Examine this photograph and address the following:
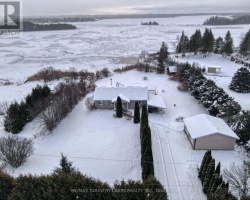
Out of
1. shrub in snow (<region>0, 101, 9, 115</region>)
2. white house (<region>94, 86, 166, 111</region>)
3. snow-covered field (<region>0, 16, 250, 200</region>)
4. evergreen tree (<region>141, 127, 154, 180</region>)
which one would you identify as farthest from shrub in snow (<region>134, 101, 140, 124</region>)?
shrub in snow (<region>0, 101, 9, 115</region>)

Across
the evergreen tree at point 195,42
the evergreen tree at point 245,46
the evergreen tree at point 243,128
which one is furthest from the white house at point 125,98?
the evergreen tree at point 245,46

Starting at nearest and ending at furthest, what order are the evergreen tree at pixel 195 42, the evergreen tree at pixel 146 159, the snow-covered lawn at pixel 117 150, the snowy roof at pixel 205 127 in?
the evergreen tree at pixel 146 159, the snow-covered lawn at pixel 117 150, the snowy roof at pixel 205 127, the evergreen tree at pixel 195 42

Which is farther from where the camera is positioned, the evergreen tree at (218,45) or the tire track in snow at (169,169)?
the evergreen tree at (218,45)

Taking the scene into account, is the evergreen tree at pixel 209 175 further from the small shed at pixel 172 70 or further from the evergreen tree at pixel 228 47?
the evergreen tree at pixel 228 47

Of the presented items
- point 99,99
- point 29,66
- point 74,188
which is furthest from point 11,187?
point 29,66

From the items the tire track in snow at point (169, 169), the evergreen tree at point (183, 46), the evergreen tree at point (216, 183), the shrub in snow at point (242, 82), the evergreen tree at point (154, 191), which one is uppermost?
the evergreen tree at point (183, 46)

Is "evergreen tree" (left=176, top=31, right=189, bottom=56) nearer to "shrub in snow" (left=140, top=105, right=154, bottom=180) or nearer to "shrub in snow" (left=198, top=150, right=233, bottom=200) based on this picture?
"shrub in snow" (left=140, top=105, right=154, bottom=180)
